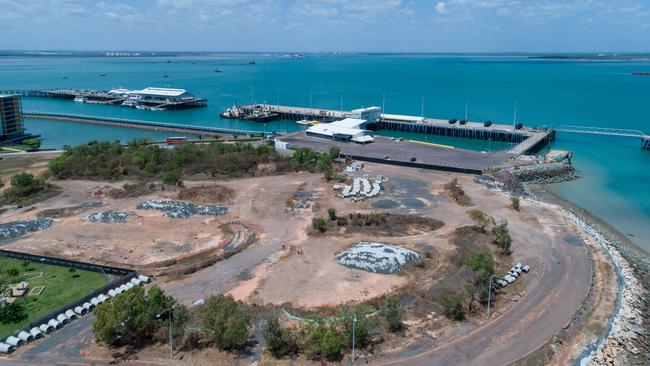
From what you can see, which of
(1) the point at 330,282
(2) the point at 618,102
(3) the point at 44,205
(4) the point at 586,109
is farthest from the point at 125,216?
(2) the point at 618,102

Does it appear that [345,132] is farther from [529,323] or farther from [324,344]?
[324,344]

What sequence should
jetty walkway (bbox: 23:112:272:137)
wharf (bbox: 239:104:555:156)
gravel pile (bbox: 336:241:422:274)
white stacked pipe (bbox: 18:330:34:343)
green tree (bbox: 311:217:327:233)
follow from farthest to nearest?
jetty walkway (bbox: 23:112:272:137), wharf (bbox: 239:104:555:156), green tree (bbox: 311:217:327:233), gravel pile (bbox: 336:241:422:274), white stacked pipe (bbox: 18:330:34:343)

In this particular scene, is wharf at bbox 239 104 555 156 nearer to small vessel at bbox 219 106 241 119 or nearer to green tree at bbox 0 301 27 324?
small vessel at bbox 219 106 241 119

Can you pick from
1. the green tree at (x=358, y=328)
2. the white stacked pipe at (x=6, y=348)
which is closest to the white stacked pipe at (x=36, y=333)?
the white stacked pipe at (x=6, y=348)

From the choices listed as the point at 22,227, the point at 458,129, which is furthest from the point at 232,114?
the point at 22,227

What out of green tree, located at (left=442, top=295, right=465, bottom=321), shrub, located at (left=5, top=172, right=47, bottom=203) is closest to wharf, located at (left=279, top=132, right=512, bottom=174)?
green tree, located at (left=442, top=295, right=465, bottom=321)

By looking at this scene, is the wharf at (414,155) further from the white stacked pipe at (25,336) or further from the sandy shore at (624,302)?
the white stacked pipe at (25,336)

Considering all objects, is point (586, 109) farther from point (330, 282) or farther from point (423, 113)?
point (330, 282)
